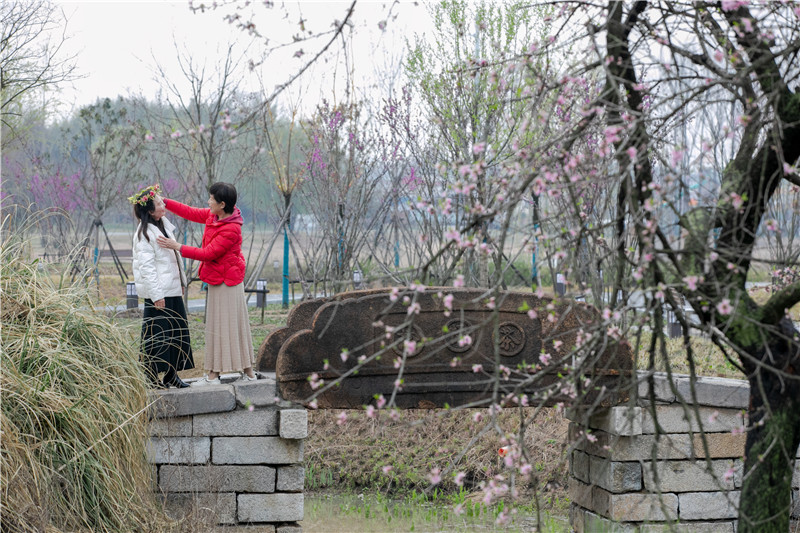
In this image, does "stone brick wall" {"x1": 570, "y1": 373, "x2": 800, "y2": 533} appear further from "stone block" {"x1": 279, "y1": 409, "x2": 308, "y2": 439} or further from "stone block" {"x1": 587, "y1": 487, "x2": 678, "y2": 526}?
"stone block" {"x1": 279, "y1": 409, "x2": 308, "y2": 439}

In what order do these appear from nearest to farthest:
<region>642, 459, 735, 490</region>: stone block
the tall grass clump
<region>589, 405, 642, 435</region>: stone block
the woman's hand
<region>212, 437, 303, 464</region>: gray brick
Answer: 1. the tall grass clump
2. the woman's hand
3. <region>212, 437, 303, 464</region>: gray brick
4. <region>589, 405, 642, 435</region>: stone block
5. <region>642, 459, 735, 490</region>: stone block

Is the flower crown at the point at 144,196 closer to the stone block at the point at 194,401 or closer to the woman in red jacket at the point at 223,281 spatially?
the woman in red jacket at the point at 223,281

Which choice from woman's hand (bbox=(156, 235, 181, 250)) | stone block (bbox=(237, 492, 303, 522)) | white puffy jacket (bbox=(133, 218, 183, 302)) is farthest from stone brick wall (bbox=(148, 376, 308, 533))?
woman's hand (bbox=(156, 235, 181, 250))

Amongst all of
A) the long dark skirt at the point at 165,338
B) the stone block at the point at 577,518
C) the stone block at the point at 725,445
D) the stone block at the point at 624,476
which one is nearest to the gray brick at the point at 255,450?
the long dark skirt at the point at 165,338

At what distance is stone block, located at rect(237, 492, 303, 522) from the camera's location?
201 inches

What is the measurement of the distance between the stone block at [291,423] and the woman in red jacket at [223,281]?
41cm

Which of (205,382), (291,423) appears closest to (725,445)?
(291,423)

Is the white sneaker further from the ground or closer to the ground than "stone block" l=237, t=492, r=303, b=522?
further from the ground

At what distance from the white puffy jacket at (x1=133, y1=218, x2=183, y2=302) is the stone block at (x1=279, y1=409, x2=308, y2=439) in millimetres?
1055

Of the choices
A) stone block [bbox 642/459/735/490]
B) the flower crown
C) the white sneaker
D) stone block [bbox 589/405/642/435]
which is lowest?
stone block [bbox 642/459/735/490]

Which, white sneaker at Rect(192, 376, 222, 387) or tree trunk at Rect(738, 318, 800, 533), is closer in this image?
tree trunk at Rect(738, 318, 800, 533)

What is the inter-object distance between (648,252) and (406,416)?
6.33 metres

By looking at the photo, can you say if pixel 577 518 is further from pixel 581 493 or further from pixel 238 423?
pixel 238 423

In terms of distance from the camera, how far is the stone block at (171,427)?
193 inches
